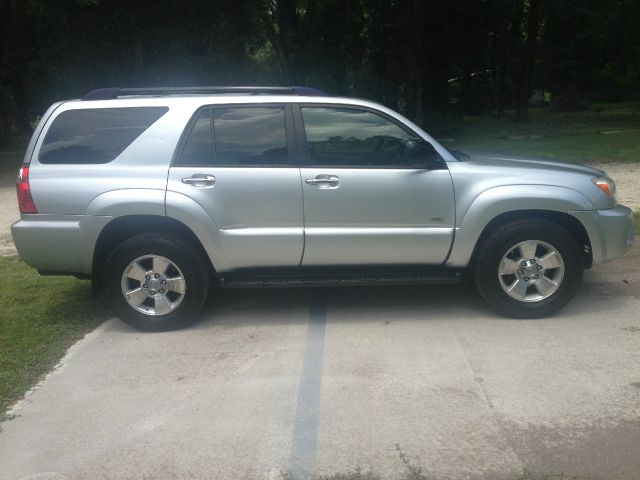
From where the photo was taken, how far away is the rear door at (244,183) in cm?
546

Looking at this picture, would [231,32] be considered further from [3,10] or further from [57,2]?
[3,10]

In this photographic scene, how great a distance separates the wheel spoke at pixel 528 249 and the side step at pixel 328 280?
0.63m

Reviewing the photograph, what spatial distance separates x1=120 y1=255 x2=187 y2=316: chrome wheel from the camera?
5.56 m

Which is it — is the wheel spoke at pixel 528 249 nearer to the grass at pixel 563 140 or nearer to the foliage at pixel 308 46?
the grass at pixel 563 140

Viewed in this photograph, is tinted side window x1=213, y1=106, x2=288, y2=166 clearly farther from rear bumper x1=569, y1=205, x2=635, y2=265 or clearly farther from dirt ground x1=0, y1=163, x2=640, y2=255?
dirt ground x1=0, y1=163, x2=640, y2=255

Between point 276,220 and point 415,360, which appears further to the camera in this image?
point 276,220

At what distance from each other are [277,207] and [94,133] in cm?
163

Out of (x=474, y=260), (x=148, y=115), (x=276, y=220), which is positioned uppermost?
(x=148, y=115)

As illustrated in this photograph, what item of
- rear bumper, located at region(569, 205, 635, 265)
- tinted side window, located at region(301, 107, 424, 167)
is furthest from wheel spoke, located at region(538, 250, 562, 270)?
tinted side window, located at region(301, 107, 424, 167)

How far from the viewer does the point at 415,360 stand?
4.88m

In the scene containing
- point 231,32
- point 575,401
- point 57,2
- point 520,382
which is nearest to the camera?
point 575,401

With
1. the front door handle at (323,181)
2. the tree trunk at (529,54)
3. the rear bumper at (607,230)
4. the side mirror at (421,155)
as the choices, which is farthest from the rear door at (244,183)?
the tree trunk at (529,54)

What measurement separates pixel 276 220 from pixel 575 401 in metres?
2.62

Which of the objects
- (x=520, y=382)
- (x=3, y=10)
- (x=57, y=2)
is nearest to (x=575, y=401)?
(x=520, y=382)
